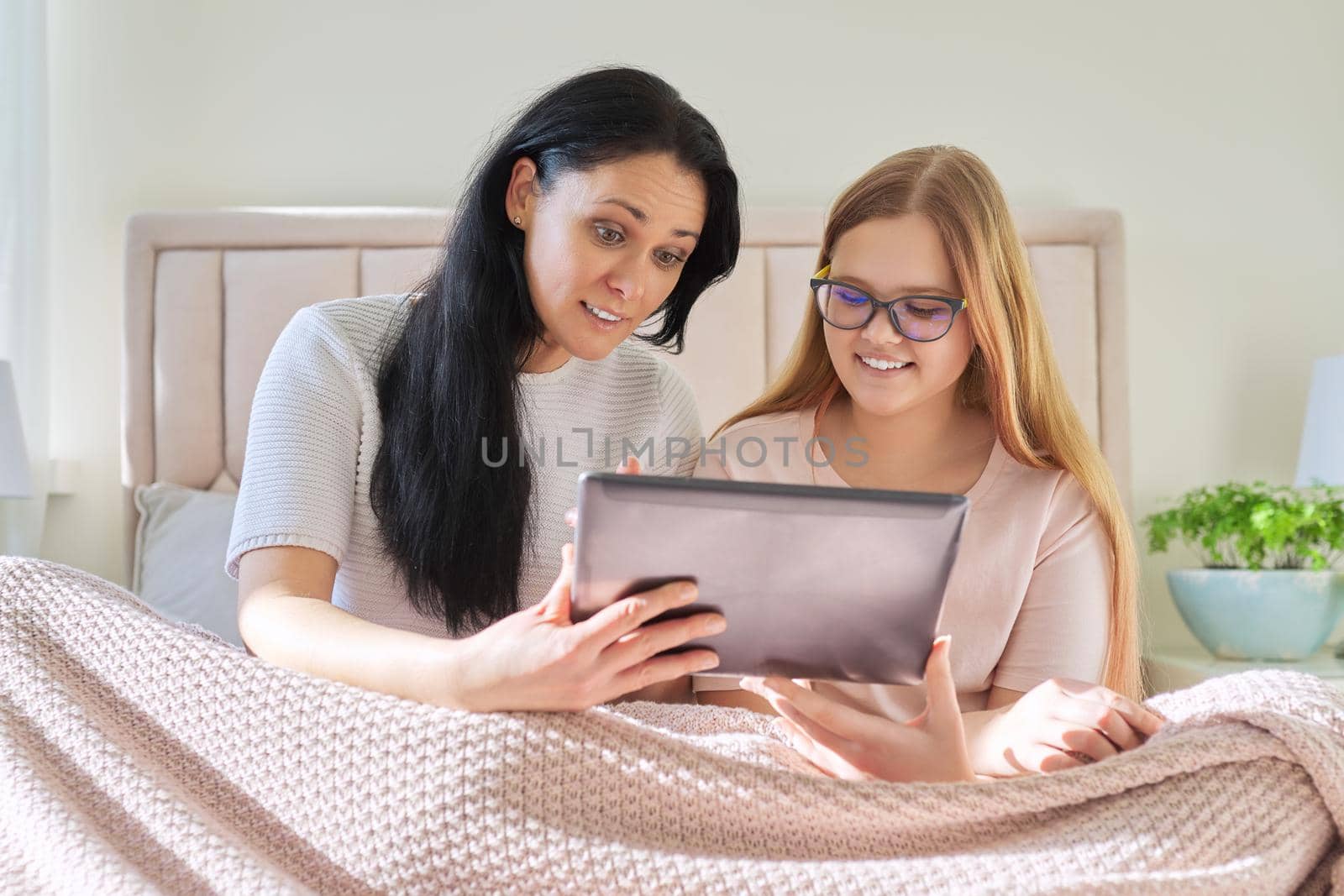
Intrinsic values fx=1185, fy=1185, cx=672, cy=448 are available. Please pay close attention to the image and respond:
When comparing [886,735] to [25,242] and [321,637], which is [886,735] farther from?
[25,242]

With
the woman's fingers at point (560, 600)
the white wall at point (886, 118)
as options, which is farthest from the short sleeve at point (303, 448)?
the white wall at point (886, 118)

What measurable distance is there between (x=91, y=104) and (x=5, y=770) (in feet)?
7.15

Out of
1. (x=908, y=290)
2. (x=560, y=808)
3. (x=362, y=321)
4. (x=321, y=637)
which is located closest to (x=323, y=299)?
(x=362, y=321)

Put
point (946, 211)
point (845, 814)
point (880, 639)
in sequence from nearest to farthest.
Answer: point (845, 814)
point (880, 639)
point (946, 211)

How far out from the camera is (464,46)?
2643 millimetres

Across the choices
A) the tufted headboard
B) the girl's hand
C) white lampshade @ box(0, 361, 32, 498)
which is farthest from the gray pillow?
the girl's hand

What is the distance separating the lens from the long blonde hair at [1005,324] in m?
1.43

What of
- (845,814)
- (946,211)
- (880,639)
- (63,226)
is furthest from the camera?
(63,226)

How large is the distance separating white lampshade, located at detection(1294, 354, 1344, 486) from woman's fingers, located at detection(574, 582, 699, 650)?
1.99m

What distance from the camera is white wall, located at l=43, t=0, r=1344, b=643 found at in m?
2.61

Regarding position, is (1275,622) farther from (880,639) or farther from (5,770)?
(5,770)

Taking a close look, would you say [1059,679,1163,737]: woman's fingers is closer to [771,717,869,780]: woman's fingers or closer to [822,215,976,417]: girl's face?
[771,717,869,780]: woman's fingers

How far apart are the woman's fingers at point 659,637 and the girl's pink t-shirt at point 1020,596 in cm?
57

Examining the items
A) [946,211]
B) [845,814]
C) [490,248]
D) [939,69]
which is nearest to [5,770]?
[845,814]
